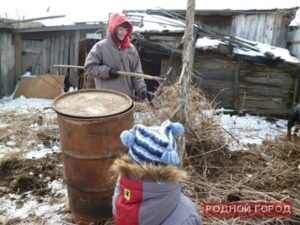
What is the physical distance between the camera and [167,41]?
9523 millimetres

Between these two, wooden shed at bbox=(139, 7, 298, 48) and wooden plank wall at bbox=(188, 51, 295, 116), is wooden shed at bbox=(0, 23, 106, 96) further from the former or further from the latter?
wooden plank wall at bbox=(188, 51, 295, 116)

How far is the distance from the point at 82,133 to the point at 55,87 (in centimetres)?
828

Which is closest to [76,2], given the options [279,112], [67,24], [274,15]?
[67,24]

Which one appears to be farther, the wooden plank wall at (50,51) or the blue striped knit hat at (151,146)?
the wooden plank wall at (50,51)

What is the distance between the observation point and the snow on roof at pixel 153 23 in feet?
30.9

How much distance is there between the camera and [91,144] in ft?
10.5

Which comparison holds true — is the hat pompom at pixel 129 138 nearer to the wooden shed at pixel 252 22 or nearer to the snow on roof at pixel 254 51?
the snow on roof at pixel 254 51

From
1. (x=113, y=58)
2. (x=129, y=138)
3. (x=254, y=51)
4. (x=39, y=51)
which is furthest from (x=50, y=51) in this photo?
(x=129, y=138)

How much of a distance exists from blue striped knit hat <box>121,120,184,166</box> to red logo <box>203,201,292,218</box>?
194 centimetres

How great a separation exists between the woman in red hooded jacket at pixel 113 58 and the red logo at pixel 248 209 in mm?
1974

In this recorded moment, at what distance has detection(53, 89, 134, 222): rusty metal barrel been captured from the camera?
124 inches

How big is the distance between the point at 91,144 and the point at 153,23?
7.34m

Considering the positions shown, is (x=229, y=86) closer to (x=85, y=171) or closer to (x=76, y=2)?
(x=85, y=171)

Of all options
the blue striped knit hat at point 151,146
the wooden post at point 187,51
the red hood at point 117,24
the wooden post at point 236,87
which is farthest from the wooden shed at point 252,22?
the blue striped knit hat at point 151,146
